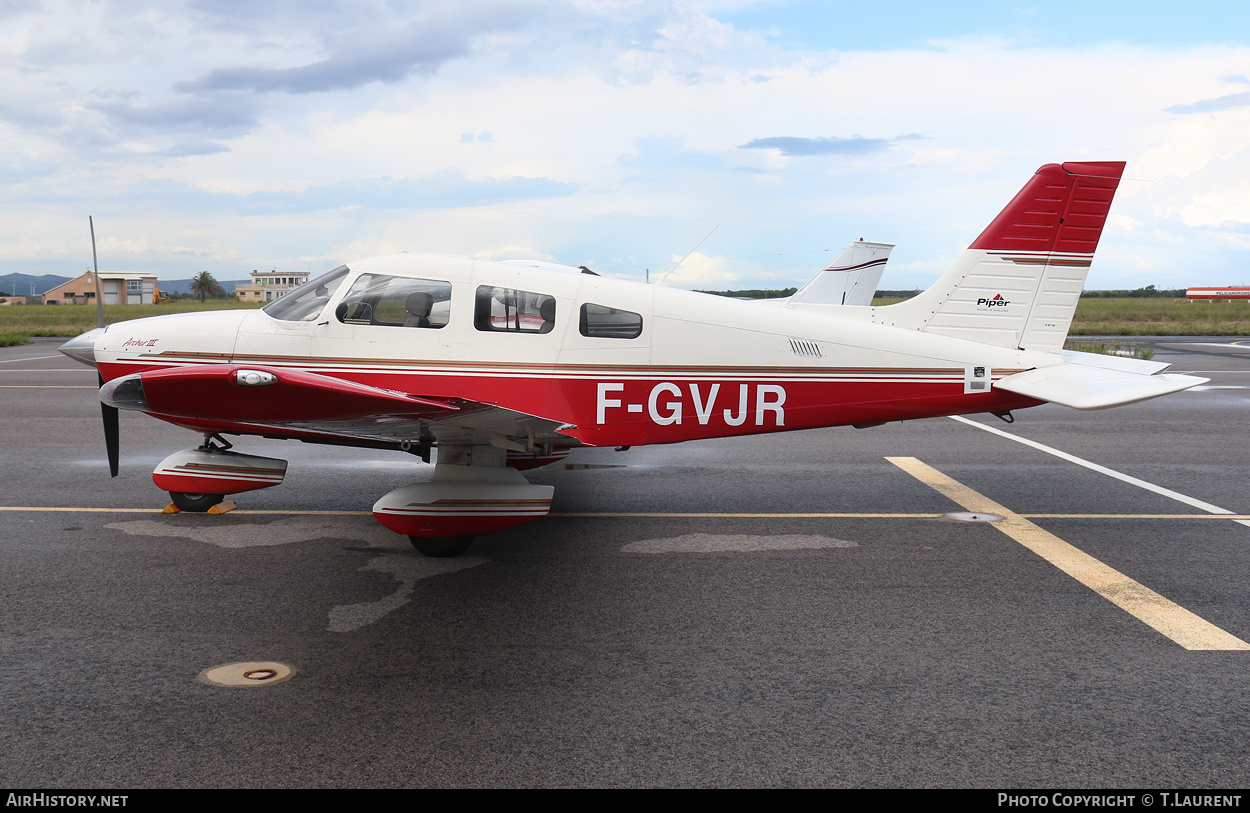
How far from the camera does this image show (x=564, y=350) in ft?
20.9

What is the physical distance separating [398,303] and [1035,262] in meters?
5.72

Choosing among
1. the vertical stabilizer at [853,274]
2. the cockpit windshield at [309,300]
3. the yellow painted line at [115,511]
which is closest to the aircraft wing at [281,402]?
the cockpit windshield at [309,300]

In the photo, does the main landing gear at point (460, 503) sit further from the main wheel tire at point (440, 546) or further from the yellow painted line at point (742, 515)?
the yellow painted line at point (742, 515)

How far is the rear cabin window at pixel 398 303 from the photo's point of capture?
6297mm

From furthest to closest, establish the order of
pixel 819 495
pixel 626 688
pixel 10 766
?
pixel 819 495 < pixel 626 688 < pixel 10 766

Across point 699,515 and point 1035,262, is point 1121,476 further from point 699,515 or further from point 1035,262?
point 699,515

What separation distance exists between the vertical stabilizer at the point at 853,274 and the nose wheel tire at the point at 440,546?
1710 centimetres

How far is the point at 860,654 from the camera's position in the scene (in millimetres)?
4355

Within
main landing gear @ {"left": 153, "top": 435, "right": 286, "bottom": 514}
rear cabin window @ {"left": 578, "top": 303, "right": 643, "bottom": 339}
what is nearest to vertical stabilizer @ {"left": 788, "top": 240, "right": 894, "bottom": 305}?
→ rear cabin window @ {"left": 578, "top": 303, "right": 643, "bottom": 339}

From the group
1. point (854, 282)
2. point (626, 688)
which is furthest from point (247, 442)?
point (854, 282)

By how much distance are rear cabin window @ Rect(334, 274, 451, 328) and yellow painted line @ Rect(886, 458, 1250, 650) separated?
16.4ft
